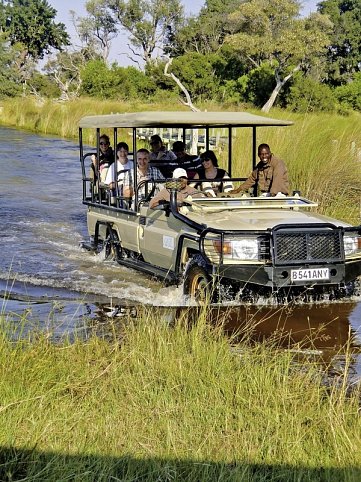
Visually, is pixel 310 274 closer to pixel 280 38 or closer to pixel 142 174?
pixel 142 174

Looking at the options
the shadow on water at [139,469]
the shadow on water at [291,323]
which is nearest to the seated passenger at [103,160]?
the shadow on water at [291,323]

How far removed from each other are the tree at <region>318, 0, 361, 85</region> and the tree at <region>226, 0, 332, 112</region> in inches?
233

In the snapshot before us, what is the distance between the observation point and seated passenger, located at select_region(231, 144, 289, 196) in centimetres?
1048

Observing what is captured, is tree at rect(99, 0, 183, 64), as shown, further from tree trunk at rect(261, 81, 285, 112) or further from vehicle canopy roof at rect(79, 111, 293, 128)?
vehicle canopy roof at rect(79, 111, 293, 128)

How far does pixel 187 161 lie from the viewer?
11.2m

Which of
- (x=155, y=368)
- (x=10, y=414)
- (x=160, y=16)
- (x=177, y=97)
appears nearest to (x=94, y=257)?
(x=155, y=368)

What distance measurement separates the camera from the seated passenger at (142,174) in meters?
10.4

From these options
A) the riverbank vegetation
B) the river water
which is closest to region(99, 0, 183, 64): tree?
the riverbank vegetation

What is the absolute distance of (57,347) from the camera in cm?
566

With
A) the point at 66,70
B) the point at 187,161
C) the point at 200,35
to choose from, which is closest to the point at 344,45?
the point at 200,35

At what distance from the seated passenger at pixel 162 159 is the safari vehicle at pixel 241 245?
58 cm

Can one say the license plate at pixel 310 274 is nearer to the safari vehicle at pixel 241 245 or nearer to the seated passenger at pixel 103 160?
the safari vehicle at pixel 241 245

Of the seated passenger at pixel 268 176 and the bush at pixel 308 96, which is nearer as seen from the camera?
the seated passenger at pixel 268 176

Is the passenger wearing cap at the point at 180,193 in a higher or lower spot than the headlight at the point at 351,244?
higher
